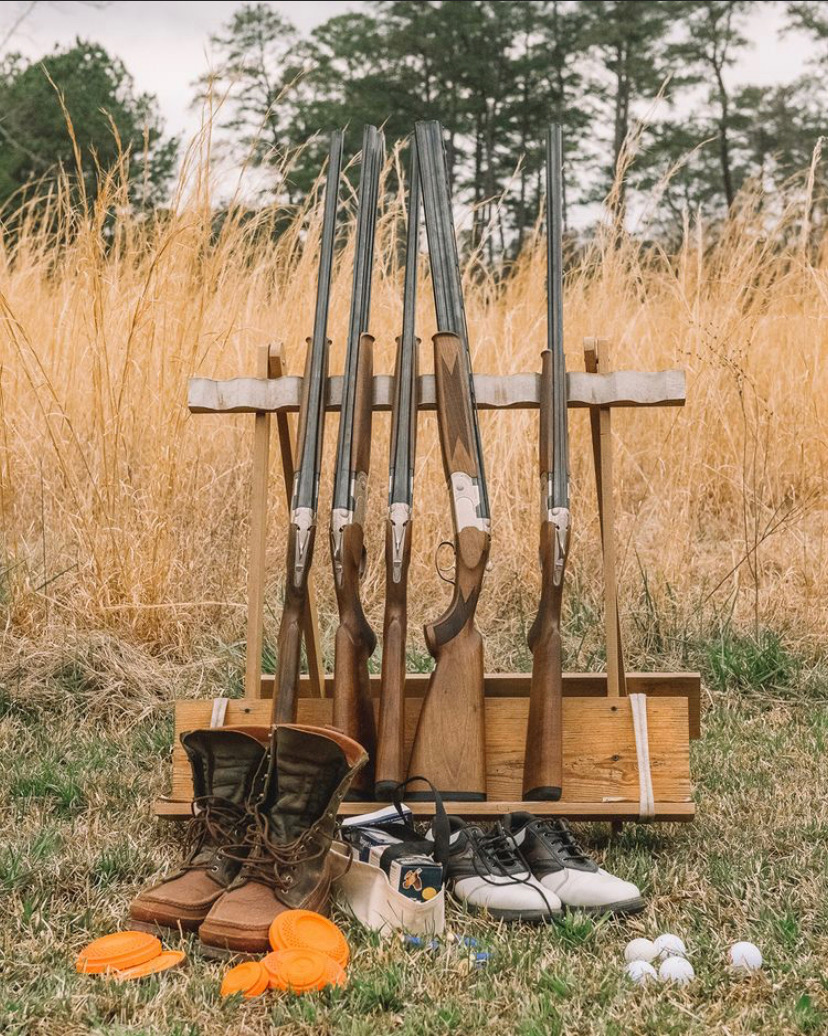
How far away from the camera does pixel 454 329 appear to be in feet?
11.4

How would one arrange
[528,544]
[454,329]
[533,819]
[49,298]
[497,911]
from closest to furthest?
[497,911] < [533,819] < [454,329] < [528,544] < [49,298]

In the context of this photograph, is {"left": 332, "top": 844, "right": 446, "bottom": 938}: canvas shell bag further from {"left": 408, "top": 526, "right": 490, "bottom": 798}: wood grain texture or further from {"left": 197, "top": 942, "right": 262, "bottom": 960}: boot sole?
{"left": 408, "top": 526, "right": 490, "bottom": 798}: wood grain texture

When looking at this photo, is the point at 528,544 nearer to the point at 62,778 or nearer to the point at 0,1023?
the point at 62,778

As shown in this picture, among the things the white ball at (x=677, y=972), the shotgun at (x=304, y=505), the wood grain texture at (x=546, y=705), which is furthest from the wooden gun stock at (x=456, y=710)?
the white ball at (x=677, y=972)

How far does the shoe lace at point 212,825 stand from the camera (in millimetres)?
2807

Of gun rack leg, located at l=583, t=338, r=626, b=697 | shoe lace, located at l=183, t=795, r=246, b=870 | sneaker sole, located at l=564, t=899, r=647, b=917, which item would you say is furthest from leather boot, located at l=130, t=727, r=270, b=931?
gun rack leg, located at l=583, t=338, r=626, b=697

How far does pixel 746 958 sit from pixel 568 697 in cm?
112

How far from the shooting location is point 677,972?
235cm

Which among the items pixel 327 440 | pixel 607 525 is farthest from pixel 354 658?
pixel 327 440

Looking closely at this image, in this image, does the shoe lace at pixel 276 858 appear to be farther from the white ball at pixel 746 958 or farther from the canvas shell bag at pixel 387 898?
the white ball at pixel 746 958

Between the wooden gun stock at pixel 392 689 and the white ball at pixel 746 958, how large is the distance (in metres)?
0.98

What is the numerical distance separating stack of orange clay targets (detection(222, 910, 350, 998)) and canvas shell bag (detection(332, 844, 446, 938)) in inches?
5.7

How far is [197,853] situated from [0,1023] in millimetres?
683

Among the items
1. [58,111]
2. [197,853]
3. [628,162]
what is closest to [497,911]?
[197,853]
